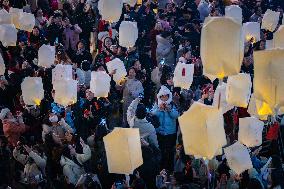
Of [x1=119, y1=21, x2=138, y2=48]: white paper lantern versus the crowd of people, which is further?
[x1=119, y1=21, x2=138, y2=48]: white paper lantern

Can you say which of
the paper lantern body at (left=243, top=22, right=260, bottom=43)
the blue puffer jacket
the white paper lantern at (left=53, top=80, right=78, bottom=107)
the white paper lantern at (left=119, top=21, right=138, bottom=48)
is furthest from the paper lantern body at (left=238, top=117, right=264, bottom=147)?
the paper lantern body at (left=243, top=22, right=260, bottom=43)

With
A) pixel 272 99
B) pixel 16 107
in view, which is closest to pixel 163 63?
pixel 16 107

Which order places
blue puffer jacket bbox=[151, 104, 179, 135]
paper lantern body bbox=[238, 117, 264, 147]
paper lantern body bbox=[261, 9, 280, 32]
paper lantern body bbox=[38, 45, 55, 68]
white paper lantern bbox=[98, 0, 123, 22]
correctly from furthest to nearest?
1. paper lantern body bbox=[261, 9, 280, 32]
2. white paper lantern bbox=[98, 0, 123, 22]
3. paper lantern body bbox=[38, 45, 55, 68]
4. blue puffer jacket bbox=[151, 104, 179, 135]
5. paper lantern body bbox=[238, 117, 264, 147]

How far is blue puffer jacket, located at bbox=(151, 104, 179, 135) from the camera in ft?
28.1

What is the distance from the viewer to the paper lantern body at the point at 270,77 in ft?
18.2

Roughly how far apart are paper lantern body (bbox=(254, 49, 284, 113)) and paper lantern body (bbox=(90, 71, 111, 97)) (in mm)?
3726

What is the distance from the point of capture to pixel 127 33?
35.3 feet

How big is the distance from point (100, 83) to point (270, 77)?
4023mm

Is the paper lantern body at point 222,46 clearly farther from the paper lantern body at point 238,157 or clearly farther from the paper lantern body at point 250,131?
the paper lantern body at point 250,131

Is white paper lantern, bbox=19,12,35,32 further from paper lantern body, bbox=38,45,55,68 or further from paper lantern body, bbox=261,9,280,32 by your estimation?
paper lantern body, bbox=261,9,280,32

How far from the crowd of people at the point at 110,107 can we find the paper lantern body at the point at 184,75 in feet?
0.62

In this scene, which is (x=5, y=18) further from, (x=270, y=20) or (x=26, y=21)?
(x=270, y=20)

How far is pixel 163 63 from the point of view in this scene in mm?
10570

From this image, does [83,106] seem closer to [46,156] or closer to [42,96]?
[42,96]
